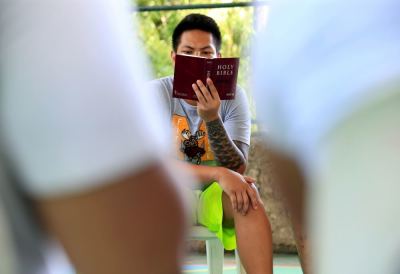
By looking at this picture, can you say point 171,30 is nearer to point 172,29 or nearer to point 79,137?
point 172,29

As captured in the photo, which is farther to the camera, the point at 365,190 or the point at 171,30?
the point at 171,30

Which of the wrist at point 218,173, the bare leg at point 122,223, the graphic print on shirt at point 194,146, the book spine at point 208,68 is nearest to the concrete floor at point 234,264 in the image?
the graphic print on shirt at point 194,146

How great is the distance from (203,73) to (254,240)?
1.85 feet

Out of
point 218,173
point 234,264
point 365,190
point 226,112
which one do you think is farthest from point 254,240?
point 365,190

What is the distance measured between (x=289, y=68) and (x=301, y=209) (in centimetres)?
15

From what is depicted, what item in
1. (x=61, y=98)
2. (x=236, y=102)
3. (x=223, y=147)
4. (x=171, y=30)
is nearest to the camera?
(x=61, y=98)

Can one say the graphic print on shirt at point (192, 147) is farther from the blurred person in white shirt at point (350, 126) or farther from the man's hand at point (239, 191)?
the blurred person in white shirt at point (350, 126)

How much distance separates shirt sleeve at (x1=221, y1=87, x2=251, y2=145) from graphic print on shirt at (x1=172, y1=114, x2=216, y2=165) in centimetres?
11

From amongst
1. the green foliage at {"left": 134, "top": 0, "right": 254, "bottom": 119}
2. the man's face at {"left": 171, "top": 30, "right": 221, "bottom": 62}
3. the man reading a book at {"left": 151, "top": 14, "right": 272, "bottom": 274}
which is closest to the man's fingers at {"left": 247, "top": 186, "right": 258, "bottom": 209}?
the man reading a book at {"left": 151, "top": 14, "right": 272, "bottom": 274}

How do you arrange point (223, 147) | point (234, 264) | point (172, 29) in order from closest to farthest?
point (223, 147) → point (234, 264) → point (172, 29)

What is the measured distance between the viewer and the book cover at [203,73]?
197cm

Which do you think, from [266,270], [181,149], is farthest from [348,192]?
[181,149]

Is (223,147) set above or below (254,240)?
above

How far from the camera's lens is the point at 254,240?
1.90 meters
